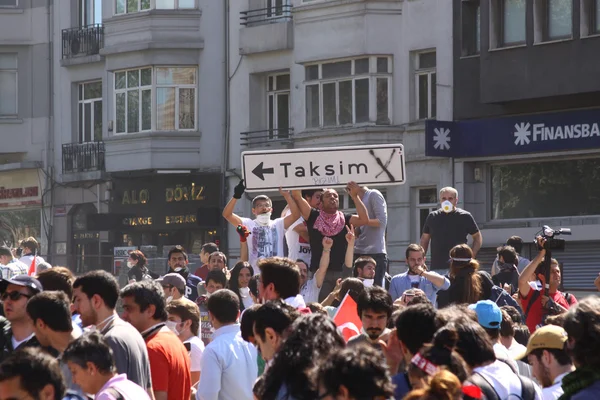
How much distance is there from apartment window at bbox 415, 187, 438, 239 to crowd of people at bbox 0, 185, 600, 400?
1578 centimetres

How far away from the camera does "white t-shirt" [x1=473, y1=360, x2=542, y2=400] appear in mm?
6727

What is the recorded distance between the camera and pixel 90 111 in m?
37.4

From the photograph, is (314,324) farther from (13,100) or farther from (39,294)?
(13,100)

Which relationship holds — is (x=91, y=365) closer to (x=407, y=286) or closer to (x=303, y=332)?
(x=303, y=332)

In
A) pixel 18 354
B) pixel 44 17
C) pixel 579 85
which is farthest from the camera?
pixel 44 17

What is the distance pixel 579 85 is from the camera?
26.9 metres

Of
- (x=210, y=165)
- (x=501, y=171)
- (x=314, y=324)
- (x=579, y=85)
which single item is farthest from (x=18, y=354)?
(x=210, y=165)

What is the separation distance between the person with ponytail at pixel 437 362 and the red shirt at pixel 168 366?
234 centimetres

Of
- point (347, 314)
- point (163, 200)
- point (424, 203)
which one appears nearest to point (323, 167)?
point (347, 314)

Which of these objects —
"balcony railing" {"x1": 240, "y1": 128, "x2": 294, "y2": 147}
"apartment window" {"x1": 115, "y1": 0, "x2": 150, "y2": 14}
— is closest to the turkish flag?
"balcony railing" {"x1": 240, "y1": 128, "x2": 294, "y2": 147}

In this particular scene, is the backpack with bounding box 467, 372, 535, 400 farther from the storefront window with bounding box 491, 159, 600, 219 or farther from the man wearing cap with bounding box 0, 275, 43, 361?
the storefront window with bounding box 491, 159, 600, 219

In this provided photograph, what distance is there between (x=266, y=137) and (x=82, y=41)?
6765 mm

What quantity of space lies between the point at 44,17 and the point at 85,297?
1234 inches

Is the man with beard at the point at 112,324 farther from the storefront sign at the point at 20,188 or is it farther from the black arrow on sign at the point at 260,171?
the storefront sign at the point at 20,188
